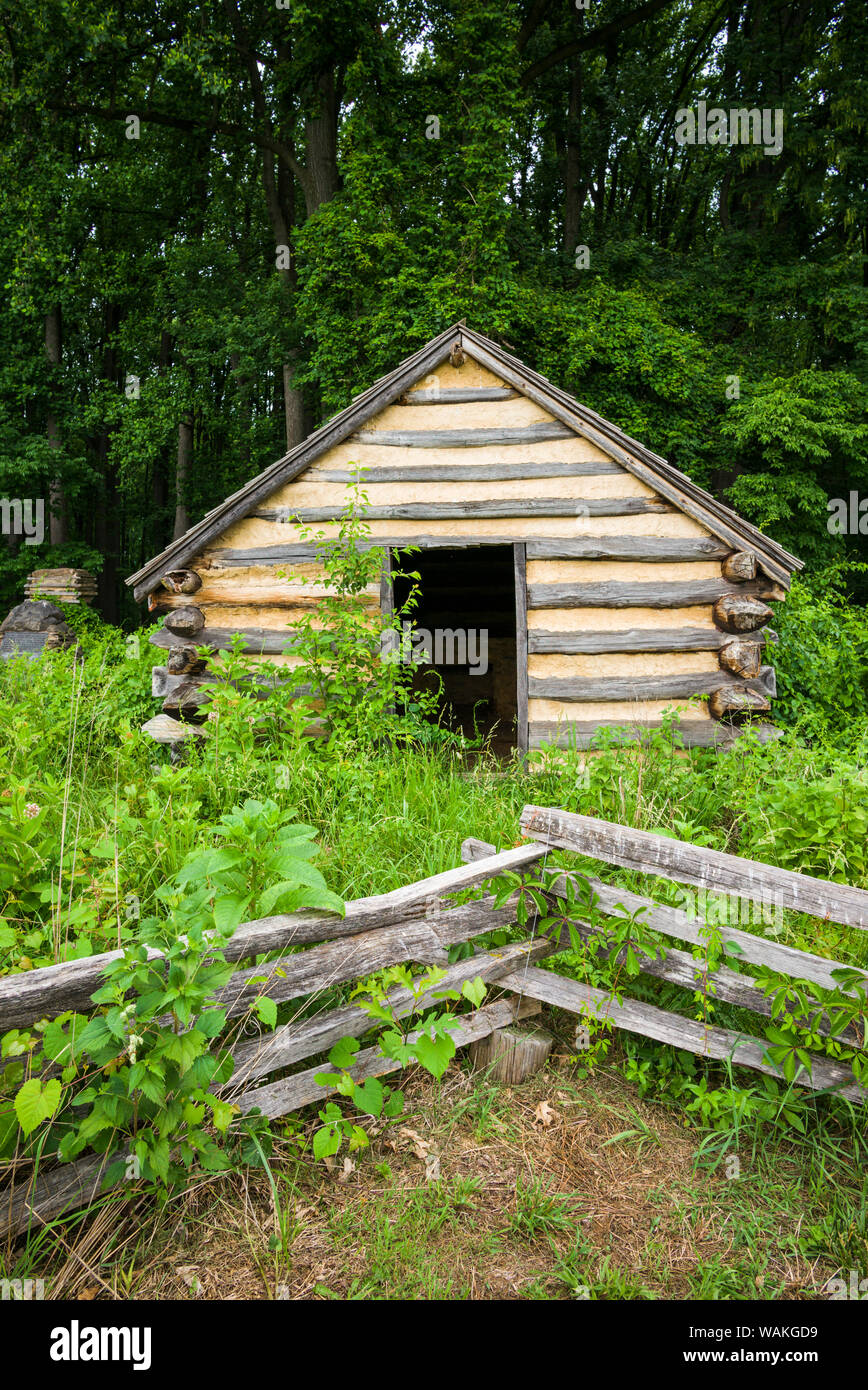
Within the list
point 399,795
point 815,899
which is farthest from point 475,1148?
point 399,795

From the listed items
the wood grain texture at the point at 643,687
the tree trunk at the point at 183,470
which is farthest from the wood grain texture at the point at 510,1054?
the tree trunk at the point at 183,470

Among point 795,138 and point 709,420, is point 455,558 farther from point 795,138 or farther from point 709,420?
point 795,138

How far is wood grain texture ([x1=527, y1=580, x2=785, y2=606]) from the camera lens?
20.4 feet

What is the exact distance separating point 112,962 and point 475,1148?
1695 mm

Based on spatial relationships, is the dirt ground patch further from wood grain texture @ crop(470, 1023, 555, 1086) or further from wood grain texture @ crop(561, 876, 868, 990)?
wood grain texture @ crop(561, 876, 868, 990)

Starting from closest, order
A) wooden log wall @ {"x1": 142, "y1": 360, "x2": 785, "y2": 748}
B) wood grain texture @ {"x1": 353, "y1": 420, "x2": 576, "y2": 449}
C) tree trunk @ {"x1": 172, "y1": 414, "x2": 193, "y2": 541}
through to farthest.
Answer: wooden log wall @ {"x1": 142, "y1": 360, "x2": 785, "y2": 748} < wood grain texture @ {"x1": 353, "y1": 420, "x2": 576, "y2": 449} < tree trunk @ {"x1": 172, "y1": 414, "x2": 193, "y2": 541}

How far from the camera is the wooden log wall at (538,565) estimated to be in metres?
6.29

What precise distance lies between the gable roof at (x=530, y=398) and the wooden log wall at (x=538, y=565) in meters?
0.12

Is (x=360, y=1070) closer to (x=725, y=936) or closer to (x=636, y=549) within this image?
(x=725, y=936)

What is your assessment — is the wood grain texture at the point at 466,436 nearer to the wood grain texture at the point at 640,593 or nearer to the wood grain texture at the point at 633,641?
the wood grain texture at the point at 640,593

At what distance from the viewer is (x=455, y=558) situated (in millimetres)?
8750

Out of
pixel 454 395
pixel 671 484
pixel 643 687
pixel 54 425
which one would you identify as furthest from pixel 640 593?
pixel 54 425

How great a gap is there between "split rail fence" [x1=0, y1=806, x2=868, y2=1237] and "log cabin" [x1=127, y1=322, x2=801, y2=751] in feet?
9.80

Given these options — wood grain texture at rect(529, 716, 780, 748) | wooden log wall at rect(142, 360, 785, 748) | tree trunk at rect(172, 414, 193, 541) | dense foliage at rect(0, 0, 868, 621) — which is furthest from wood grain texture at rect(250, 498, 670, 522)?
tree trunk at rect(172, 414, 193, 541)
